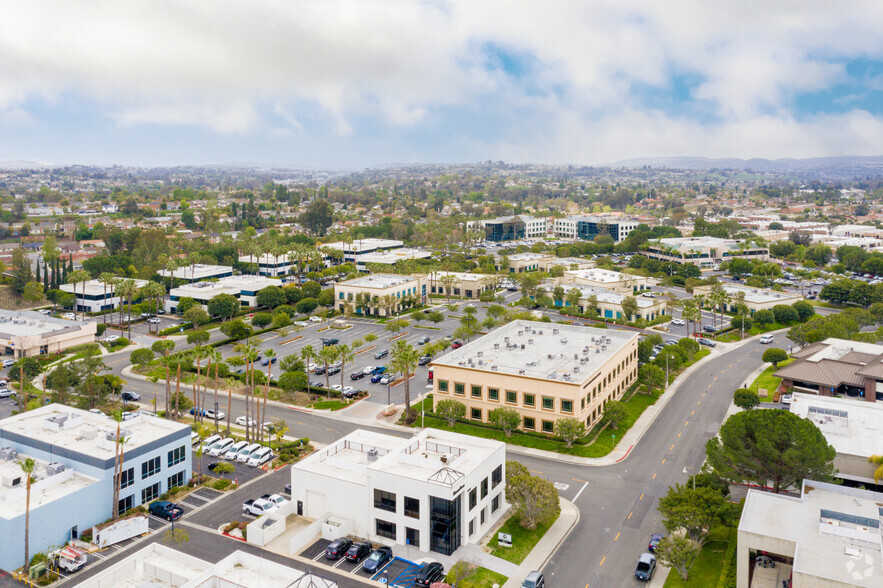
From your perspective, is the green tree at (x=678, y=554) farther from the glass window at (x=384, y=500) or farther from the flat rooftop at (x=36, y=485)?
the flat rooftop at (x=36, y=485)

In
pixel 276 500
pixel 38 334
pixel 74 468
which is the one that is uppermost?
pixel 38 334

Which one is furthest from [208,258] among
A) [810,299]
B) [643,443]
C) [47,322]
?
[810,299]

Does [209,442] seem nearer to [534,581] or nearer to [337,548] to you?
[337,548]

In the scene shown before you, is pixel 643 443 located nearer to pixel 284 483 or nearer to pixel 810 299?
pixel 284 483

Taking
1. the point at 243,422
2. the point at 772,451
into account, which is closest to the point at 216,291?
the point at 243,422

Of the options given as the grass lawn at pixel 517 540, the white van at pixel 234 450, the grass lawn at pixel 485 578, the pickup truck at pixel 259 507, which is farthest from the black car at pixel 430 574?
the white van at pixel 234 450
